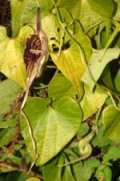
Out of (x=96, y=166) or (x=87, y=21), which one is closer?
(x=87, y=21)

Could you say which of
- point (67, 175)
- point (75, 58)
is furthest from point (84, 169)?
point (75, 58)

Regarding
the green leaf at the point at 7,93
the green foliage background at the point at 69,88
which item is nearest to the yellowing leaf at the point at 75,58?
the green foliage background at the point at 69,88

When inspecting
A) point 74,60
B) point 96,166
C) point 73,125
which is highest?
point 74,60

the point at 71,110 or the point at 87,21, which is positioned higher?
the point at 87,21

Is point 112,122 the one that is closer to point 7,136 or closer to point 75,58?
point 75,58

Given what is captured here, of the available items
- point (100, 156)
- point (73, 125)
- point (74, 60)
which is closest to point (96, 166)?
point (100, 156)

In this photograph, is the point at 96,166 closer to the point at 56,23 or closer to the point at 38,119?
the point at 38,119
